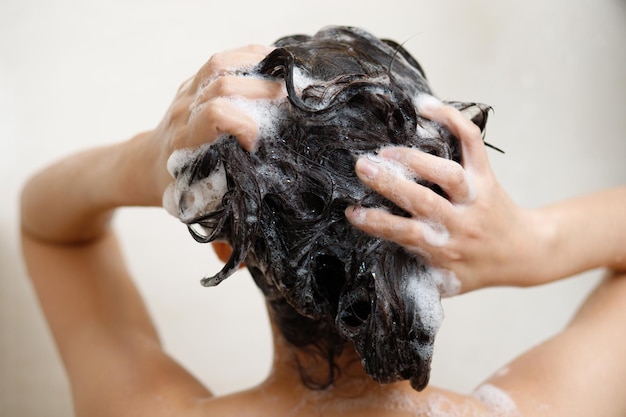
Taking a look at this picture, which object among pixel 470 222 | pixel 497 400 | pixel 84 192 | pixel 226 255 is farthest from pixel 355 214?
pixel 84 192

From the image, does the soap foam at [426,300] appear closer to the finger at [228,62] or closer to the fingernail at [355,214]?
the fingernail at [355,214]

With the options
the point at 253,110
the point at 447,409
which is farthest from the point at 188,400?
the point at 253,110

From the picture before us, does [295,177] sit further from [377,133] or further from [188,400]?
[188,400]

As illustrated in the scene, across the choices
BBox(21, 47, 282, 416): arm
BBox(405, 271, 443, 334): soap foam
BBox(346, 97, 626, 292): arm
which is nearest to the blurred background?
BBox(21, 47, 282, 416): arm

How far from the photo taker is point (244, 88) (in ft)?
2.51

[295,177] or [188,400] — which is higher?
[295,177]

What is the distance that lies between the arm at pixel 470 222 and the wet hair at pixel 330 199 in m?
0.02

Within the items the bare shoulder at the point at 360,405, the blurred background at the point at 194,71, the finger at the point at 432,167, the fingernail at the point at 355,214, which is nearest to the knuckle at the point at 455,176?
the finger at the point at 432,167

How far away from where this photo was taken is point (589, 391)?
97cm

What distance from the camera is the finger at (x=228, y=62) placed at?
80cm

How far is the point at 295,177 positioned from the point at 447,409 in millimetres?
422

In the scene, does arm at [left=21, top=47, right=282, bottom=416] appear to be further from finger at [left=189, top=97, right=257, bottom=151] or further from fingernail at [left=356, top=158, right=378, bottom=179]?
fingernail at [left=356, top=158, right=378, bottom=179]

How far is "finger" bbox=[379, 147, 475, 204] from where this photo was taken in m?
0.75

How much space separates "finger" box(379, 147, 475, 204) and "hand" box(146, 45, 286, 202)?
0.14m
